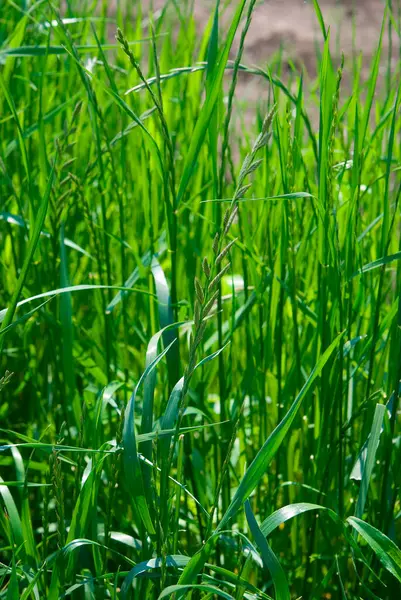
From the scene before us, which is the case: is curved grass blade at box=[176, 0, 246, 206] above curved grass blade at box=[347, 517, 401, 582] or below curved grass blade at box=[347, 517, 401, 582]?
above

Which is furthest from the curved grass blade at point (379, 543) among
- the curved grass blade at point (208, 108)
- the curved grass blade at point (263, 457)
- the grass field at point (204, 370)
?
the curved grass blade at point (208, 108)

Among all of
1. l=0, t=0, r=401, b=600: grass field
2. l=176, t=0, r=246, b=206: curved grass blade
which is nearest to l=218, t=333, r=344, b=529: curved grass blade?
l=0, t=0, r=401, b=600: grass field

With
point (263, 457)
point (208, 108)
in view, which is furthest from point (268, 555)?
point (208, 108)

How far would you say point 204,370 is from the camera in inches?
45.1

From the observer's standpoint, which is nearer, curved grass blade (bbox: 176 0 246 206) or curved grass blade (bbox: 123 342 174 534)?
curved grass blade (bbox: 123 342 174 534)

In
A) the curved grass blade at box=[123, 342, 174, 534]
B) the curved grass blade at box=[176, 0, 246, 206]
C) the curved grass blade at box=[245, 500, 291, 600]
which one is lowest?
the curved grass blade at box=[245, 500, 291, 600]

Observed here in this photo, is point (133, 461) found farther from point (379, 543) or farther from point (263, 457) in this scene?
point (379, 543)

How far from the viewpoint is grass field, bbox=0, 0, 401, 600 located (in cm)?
75

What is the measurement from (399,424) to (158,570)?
1.89 ft

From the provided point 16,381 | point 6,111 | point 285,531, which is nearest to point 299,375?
point 285,531

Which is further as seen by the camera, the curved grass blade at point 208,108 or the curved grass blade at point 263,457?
the curved grass blade at point 208,108

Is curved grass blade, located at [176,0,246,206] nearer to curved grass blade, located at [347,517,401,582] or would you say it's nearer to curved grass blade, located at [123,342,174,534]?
curved grass blade, located at [123,342,174,534]

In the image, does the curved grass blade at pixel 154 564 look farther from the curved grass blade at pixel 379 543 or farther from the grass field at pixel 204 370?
the curved grass blade at pixel 379 543

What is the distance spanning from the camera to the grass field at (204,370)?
0.75 metres
